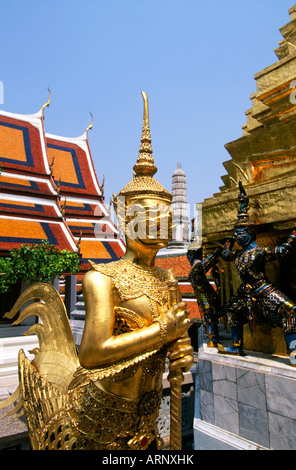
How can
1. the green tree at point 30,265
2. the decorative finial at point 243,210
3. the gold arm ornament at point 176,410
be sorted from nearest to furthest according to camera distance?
the gold arm ornament at point 176,410, the decorative finial at point 243,210, the green tree at point 30,265

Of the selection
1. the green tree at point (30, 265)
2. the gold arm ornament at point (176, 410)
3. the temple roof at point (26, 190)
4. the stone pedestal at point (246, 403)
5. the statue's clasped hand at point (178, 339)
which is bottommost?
the stone pedestal at point (246, 403)

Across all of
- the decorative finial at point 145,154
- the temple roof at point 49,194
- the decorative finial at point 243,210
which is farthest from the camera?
the temple roof at point 49,194

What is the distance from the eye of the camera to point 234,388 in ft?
11.8

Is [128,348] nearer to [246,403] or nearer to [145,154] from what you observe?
[145,154]

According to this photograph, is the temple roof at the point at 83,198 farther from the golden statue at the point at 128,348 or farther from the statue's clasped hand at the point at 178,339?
the statue's clasped hand at the point at 178,339

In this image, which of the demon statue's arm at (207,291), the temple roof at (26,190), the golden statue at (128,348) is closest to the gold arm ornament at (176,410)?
the golden statue at (128,348)

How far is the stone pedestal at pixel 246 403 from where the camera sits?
3.12 m

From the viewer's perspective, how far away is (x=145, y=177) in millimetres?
2449

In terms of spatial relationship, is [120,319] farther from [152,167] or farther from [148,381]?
[152,167]

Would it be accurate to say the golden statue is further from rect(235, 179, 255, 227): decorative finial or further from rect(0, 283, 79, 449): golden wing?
rect(235, 179, 255, 227): decorative finial

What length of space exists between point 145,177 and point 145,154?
8.0 inches

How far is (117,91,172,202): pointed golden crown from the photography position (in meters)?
2.35

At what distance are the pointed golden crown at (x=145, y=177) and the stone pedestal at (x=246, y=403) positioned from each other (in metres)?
2.34

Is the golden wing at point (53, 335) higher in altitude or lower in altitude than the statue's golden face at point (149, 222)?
lower
